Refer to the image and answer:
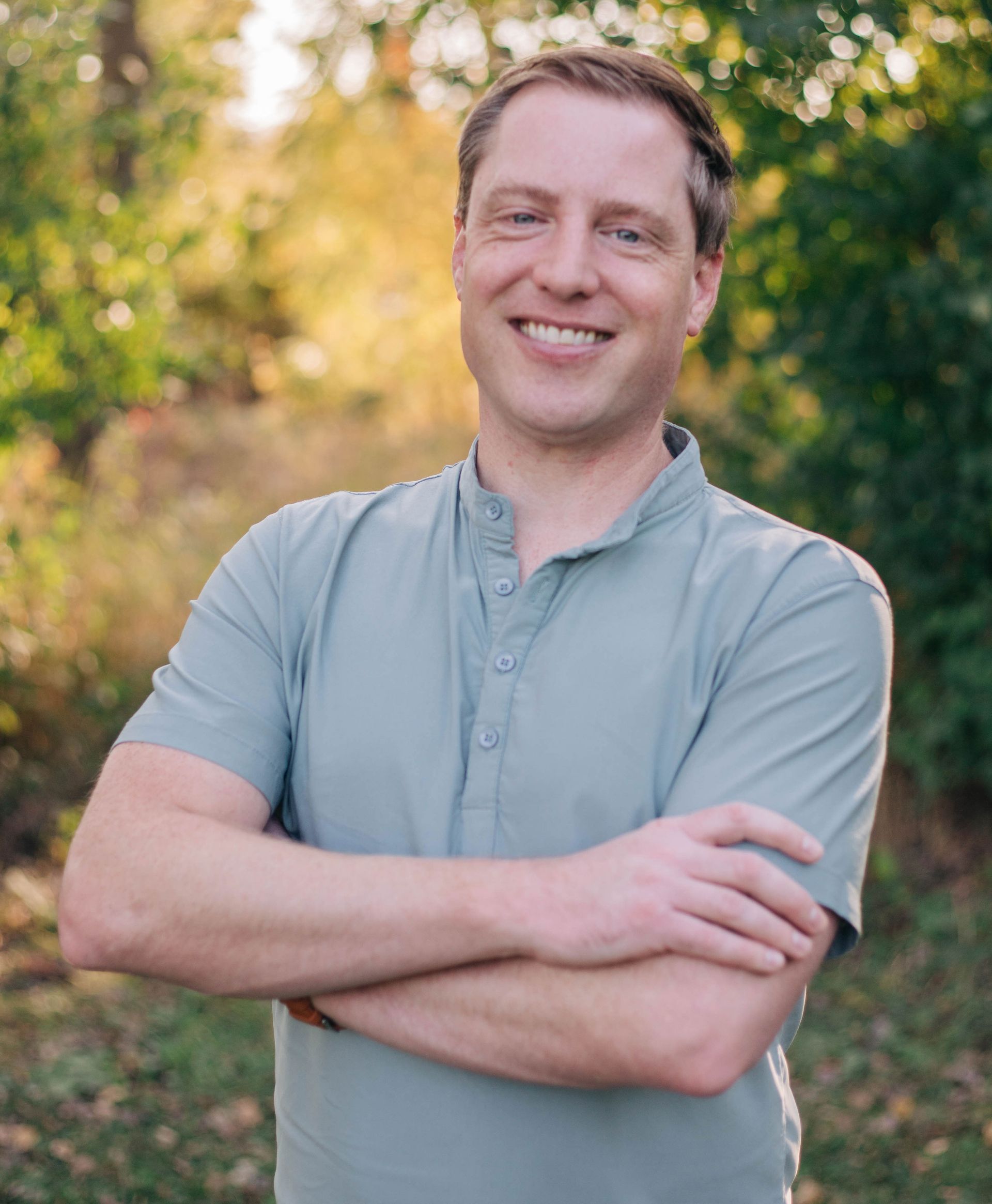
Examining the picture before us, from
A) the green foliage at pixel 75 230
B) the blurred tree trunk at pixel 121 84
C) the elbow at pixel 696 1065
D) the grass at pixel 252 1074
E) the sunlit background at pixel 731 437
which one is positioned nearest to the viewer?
the elbow at pixel 696 1065

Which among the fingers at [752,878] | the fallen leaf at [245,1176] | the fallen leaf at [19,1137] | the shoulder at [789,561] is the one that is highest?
the shoulder at [789,561]

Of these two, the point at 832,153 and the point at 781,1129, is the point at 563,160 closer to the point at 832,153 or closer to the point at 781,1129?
the point at 781,1129

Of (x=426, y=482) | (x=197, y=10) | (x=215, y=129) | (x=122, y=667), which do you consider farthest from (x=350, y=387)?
(x=426, y=482)

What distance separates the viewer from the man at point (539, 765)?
1482mm

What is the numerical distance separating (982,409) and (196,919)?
4266 millimetres

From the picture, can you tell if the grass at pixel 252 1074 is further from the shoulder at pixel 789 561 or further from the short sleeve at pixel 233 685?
the shoulder at pixel 789 561

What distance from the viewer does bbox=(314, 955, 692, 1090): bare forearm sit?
1454mm

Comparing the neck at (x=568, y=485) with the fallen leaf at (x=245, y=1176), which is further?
the fallen leaf at (x=245, y=1176)

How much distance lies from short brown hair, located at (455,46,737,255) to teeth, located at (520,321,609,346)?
27cm

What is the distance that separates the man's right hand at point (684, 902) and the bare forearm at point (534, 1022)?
36mm

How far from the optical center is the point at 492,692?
1671 millimetres

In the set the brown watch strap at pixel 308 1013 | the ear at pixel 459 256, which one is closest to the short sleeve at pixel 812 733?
the brown watch strap at pixel 308 1013

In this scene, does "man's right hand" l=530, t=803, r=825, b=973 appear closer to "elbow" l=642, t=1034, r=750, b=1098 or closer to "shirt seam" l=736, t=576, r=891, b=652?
"elbow" l=642, t=1034, r=750, b=1098

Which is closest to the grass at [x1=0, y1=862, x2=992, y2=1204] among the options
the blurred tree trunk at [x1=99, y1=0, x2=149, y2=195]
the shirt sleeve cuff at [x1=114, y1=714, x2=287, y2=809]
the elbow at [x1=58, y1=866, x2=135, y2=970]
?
the elbow at [x1=58, y1=866, x2=135, y2=970]
